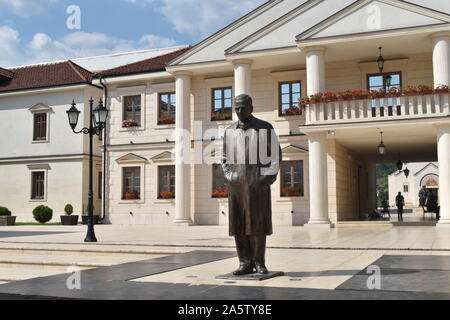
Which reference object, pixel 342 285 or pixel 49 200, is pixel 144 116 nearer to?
pixel 49 200

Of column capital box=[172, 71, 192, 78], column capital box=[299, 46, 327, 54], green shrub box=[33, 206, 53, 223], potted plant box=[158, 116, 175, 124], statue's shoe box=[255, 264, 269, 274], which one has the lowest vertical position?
statue's shoe box=[255, 264, 269, 274]

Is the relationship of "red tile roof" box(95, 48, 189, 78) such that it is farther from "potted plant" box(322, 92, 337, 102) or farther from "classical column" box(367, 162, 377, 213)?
"classical column" box(367, 162, 377, 213)

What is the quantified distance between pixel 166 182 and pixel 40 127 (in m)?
9.70

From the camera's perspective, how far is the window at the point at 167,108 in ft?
87.6

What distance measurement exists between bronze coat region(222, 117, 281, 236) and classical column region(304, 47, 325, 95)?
1395 centimetres

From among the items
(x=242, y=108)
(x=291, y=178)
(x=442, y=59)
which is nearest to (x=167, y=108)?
(x=291, y=178)

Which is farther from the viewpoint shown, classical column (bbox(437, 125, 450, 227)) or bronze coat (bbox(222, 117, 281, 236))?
classical column (bbox(437, 125, 450, 227))

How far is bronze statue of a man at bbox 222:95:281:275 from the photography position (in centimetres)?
733

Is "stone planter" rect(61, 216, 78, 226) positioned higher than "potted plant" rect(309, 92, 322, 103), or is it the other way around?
"potted plant" rect(309, 92, 322, 103)

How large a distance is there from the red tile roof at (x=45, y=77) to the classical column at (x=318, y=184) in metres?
14.9

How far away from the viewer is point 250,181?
24.1ft

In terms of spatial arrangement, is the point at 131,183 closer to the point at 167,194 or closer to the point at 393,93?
the point at 167,194

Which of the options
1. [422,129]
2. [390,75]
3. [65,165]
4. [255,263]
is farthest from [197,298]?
[65,165]

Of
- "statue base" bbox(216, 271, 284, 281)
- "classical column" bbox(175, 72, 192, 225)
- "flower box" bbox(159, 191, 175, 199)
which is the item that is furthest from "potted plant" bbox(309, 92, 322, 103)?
"statue base" bbox(216, 271, 284, 281)
